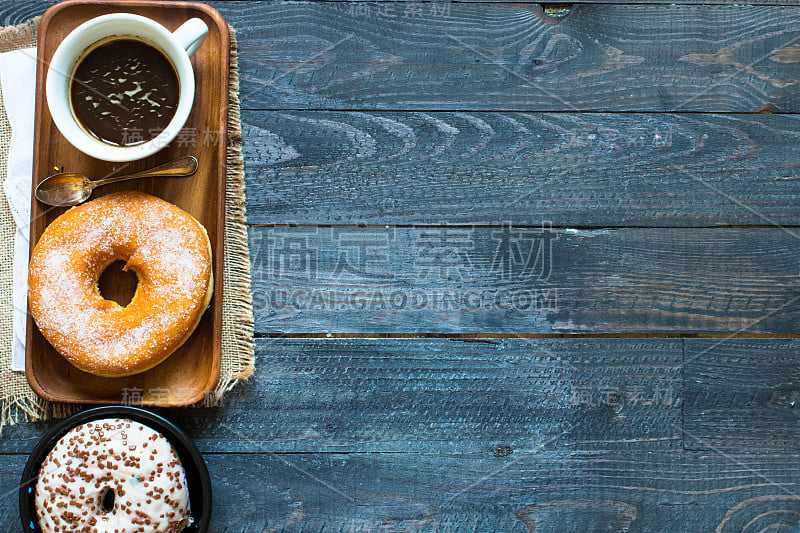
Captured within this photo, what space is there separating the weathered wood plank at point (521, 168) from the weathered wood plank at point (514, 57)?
1.3 inches

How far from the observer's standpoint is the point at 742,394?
41.4 inches

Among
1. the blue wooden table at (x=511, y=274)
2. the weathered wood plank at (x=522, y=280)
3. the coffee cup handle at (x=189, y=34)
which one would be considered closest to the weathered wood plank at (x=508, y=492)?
the blue wooden table at (x=511, y=274)

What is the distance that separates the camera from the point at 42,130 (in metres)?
0.97

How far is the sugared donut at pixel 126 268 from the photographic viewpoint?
2.94 feet

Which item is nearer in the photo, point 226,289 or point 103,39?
point 103,39

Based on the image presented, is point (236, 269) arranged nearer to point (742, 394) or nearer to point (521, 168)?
point (521, 168)

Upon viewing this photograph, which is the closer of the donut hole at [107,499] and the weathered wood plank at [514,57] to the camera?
the donut hole at [107,499]

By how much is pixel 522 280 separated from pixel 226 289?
1.69 feet

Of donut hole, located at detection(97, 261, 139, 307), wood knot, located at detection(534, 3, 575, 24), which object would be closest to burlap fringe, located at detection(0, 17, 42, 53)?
donut hole, located at detection(97, 261, 139, 307)

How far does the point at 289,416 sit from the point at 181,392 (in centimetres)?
18

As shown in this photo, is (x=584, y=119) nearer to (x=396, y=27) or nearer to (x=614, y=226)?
(x=614, y=226)

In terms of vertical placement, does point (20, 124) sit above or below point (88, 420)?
above

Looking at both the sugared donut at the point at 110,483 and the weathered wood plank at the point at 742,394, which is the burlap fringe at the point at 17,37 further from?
the weathered wood plank at the point at 742,394

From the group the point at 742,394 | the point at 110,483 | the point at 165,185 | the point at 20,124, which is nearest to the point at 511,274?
the point at 742,394
